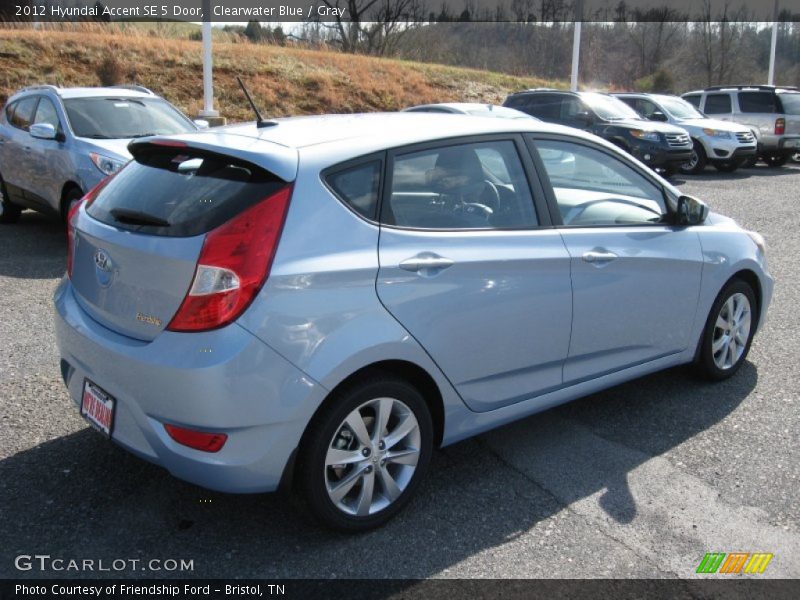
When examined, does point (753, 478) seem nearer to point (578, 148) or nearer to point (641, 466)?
point (641, 466)

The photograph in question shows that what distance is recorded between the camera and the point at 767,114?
2025 centimetres

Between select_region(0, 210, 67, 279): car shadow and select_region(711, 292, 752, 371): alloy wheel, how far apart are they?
572 cm

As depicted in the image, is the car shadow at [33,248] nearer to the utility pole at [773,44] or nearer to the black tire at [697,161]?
the black tire at [697,161]

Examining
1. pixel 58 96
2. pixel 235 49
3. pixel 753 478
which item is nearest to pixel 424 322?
pixel 753 478

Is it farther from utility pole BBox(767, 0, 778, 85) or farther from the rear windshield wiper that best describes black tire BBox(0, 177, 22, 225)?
utility pole BBox(767, 0, 778, 85)

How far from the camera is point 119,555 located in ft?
10.4

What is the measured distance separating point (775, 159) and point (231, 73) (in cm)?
1521

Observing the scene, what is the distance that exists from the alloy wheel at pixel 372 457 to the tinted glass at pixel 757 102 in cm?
1982

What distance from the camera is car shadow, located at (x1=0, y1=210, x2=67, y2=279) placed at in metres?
7.77

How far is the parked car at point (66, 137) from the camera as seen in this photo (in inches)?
332

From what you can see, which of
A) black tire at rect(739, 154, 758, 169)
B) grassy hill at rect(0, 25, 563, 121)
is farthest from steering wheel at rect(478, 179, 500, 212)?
grassy hill at rect(0, 25, 563, 121)

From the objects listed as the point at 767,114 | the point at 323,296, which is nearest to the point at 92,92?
the point at 323,296

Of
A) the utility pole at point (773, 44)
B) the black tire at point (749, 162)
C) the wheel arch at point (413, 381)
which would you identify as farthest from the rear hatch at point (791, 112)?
the wheel arch at point (413, 381)

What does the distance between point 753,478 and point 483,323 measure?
1583mm
